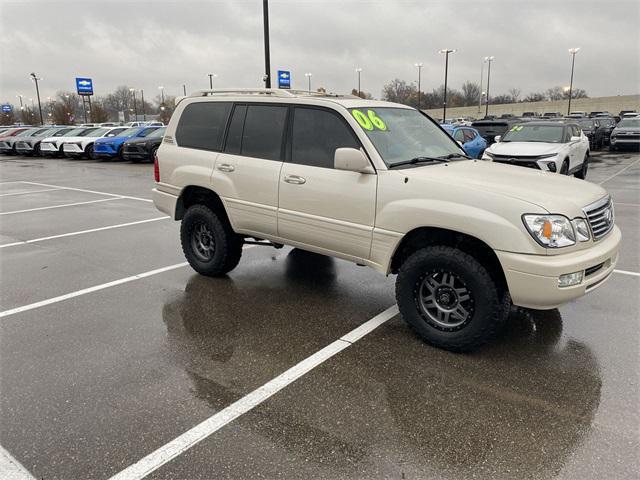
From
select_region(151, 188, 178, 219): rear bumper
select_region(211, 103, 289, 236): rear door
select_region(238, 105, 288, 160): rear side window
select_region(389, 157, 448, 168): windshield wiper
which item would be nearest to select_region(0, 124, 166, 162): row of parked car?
select_region(151, 188, 178, 219): rear bumper

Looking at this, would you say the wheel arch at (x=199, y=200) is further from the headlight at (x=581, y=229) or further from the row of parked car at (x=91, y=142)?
the row of parked car at (x=91, y=142)

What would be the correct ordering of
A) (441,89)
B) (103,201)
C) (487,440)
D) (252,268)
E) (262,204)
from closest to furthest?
(487,440) → (262,204) → (252,268) → (103,201) → (441,89)

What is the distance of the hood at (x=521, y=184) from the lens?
12.1ft

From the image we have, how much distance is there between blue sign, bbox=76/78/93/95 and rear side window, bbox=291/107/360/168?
210ft

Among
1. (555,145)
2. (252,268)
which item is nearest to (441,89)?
(555,145)

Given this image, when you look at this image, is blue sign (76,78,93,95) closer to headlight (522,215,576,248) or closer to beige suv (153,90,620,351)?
beige suv (153,90,620,351)

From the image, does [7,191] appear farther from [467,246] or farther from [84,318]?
[467,246]

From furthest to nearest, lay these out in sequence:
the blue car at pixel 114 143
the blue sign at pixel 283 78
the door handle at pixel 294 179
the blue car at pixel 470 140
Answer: the blue sign at pixel 283 78, the blue car at pixel 114 143, the blue car at pixel 470 140, the door handle at pixel 294 179

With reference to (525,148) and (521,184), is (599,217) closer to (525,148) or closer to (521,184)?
(521,184)

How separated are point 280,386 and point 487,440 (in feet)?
4.48

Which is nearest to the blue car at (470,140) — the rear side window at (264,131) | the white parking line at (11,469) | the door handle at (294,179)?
the rear side window at (264,131)

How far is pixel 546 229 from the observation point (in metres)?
3.54

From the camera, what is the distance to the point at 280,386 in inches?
137

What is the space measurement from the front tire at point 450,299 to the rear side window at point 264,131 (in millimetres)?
1819
